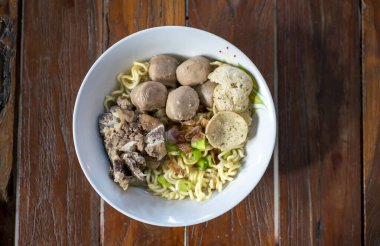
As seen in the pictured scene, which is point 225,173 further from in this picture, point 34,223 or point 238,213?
point 34,223

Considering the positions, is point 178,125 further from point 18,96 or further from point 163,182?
point 18,96

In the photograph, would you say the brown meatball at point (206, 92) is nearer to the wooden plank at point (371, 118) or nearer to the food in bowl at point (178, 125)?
the food in bowl at point (178, 125)

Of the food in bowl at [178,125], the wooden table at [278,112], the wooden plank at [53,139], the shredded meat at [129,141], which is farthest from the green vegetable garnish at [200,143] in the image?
the wooden plank at [53,139]

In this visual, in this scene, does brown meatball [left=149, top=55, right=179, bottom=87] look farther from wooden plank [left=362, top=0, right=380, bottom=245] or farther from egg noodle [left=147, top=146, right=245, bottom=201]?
wooden plank [left=362, top=0, right=380, bottom=245]

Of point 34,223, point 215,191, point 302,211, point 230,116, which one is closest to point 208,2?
point 230,116

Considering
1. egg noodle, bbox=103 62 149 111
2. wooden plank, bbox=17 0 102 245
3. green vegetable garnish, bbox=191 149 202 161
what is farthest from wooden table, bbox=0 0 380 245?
green vegetable garnish, bbox=191 149 202 161

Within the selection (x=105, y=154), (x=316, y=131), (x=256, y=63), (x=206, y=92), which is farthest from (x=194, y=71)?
(x=316, y=131)

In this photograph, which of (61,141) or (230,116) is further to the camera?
(61,141)
